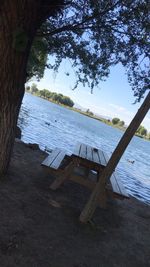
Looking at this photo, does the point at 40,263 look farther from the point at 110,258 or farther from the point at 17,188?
the point at 17,188

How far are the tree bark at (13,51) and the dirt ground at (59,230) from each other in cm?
110

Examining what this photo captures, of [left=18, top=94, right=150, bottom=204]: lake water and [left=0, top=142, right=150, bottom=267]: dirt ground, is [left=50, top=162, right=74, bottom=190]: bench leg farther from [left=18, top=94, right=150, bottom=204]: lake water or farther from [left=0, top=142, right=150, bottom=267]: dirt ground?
[left=18, top=94, right=150, bottom=204]: lake water

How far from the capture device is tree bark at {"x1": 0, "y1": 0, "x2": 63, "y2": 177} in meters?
5.12

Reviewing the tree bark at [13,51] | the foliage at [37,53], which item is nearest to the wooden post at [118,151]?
the tree bark at [13,51]

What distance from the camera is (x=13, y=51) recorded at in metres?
5.44

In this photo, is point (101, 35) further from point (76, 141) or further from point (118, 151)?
point (76, 141)

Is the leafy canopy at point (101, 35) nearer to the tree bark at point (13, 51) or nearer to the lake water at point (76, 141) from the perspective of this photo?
the tree bark at point (13, 51)

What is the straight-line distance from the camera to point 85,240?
5078 mm

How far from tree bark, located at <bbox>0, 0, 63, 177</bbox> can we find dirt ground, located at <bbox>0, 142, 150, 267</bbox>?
110cm

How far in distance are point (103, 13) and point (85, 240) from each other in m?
5.81

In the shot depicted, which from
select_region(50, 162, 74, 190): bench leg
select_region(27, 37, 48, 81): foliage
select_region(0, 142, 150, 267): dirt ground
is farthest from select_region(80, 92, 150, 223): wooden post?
select_region(27, 37, 48, 81): foliage

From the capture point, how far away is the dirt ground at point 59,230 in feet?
13.7

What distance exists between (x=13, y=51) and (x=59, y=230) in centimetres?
323

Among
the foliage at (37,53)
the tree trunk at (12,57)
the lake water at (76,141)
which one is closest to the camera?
the tree trunk at (12,57)
